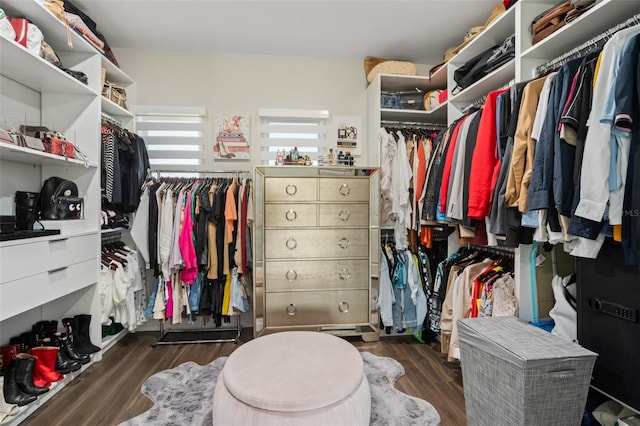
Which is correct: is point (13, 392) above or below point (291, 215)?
below

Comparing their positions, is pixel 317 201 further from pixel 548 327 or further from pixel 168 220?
pixel 548 327

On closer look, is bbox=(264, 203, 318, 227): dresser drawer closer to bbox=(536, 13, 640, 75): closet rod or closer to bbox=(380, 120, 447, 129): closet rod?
bbox=(380, 120, 447, 129): closet rod

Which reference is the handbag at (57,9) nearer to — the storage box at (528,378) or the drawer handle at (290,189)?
the drawer handle at (290,189)

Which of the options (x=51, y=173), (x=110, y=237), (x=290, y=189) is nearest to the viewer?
(x=51, y=173)

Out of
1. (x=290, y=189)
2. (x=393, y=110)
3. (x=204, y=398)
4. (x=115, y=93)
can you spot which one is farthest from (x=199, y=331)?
(x=393, y=110)

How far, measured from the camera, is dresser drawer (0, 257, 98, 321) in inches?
59.6

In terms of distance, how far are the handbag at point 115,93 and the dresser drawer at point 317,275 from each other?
189 cm

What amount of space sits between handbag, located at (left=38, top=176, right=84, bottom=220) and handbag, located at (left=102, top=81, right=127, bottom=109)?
845 mm

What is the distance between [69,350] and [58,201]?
99 centimetres

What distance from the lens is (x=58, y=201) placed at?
6.44 ft

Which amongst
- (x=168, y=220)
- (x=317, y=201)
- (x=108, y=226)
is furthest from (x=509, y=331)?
(x=108, y=226)

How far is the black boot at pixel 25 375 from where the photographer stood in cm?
168

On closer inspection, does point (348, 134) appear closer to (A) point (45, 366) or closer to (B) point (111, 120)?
(B) point (111, 120)

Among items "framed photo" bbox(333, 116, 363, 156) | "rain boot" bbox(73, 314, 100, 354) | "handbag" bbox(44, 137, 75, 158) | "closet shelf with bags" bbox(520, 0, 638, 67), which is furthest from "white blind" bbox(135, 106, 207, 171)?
"closet shelf with bags" bbox(520, 0, 638, 67)
